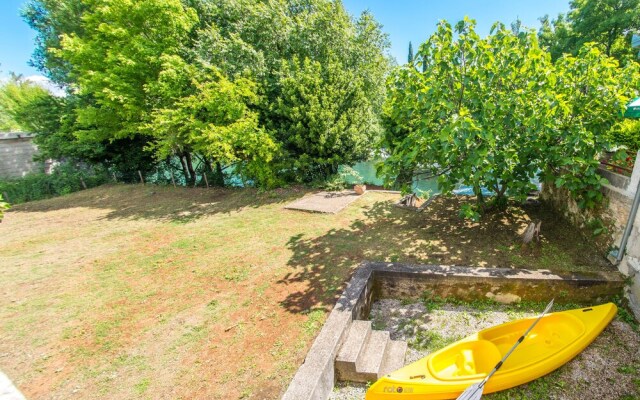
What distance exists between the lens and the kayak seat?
3590 millimetres

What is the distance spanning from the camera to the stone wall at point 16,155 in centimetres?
1838

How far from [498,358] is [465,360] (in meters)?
0.41

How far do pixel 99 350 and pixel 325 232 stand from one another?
17.6 ft

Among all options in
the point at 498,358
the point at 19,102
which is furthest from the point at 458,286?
the point at 19,102

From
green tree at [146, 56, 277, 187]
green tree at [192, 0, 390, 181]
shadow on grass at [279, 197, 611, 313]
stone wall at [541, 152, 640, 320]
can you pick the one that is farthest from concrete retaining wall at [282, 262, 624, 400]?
green tree at [146, 56, 277, 187]

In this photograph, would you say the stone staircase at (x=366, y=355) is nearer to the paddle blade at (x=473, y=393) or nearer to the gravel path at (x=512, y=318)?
the gravel path at (x=512, y=318)

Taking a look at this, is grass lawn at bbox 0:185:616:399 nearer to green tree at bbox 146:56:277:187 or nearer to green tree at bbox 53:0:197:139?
green tree at bbox 146:56:277:187

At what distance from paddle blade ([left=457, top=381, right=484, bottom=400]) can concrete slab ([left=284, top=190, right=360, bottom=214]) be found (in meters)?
6.60

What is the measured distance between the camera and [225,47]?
1174 cm

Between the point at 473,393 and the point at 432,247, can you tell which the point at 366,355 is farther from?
the point at 432,247

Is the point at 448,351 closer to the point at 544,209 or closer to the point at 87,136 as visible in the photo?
the point at 544,209

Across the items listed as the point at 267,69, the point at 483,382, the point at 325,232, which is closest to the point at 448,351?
the point at 483,382

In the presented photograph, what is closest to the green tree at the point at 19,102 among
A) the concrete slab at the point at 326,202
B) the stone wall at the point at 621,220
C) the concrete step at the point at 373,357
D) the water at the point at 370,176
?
the concrete slab at the point at 326,202

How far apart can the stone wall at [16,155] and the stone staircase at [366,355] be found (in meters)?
23.8
